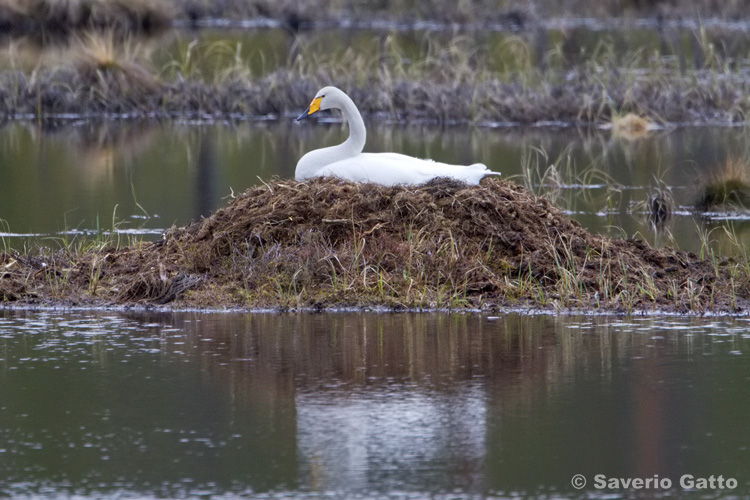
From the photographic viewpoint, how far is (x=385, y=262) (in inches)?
408

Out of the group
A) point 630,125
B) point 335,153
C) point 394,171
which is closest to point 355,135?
point 335,153

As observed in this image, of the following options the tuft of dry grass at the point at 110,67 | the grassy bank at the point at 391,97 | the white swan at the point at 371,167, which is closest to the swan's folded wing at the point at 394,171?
the white swan at the point at 371,167

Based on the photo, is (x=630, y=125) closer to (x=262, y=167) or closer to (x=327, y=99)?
(x=262, y=167)

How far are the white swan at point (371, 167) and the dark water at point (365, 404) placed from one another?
1740mm

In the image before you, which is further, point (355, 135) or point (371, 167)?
point (355, 135)

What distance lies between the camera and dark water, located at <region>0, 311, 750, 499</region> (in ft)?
20.5

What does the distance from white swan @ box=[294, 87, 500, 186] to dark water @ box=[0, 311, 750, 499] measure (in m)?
1.74

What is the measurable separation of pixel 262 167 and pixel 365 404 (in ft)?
39.4

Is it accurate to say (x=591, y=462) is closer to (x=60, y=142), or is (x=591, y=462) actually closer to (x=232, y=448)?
(x=232, y=448)

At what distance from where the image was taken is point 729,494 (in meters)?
6.10

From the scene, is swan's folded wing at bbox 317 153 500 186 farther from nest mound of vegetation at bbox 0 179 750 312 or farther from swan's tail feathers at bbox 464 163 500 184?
nest mound of vegetation at bbox 0 179 750 312

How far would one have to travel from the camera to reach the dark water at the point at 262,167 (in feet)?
48.1

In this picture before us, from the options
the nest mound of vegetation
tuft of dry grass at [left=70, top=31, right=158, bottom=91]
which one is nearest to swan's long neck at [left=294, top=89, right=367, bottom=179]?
the nest mound of vegetation

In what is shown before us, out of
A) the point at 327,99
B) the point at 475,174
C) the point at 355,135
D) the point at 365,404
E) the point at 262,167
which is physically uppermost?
the point at 327,99
